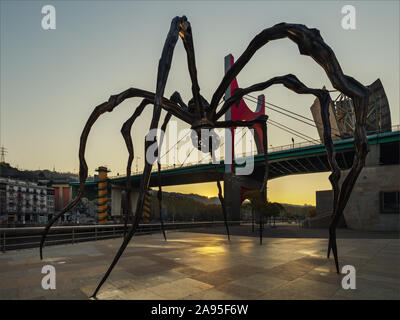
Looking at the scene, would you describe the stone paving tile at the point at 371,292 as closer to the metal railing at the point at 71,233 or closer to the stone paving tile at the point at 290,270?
the stone paving tile at the point at 290,270

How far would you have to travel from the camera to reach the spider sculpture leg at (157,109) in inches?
A: 116

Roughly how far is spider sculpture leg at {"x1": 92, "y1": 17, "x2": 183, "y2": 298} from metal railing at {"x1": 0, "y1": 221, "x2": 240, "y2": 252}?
5717 millimetres

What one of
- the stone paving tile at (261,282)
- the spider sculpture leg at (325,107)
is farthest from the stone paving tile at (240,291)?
the spider sculpture leg at (325,107)

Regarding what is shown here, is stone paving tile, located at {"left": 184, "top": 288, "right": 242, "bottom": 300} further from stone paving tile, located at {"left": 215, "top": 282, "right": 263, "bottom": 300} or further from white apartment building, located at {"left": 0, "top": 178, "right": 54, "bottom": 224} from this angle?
white apartment building, located at {"left": 0, "top": 178, "right": 54, "bottom": 224}

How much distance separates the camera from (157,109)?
336 centimetres

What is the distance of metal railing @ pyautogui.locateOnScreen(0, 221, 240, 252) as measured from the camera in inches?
319

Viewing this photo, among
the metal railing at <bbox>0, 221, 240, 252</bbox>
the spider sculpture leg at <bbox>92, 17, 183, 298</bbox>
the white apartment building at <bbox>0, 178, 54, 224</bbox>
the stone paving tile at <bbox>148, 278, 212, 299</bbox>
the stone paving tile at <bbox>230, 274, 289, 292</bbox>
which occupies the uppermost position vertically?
the spider sculpture leg at <bbox>92, 17, 183, 298</bbox>

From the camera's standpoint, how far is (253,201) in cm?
2288

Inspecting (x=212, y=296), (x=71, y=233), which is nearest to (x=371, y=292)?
(x=212, y=296)

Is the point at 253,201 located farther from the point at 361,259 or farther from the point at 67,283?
the point at 67,283

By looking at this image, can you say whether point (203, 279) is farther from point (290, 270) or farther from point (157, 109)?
point (157, 109)

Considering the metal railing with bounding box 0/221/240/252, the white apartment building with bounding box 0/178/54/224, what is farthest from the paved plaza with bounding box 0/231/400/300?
the white apartment building with bounding box 0/178/54/224

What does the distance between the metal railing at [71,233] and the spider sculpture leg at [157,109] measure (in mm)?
5717
